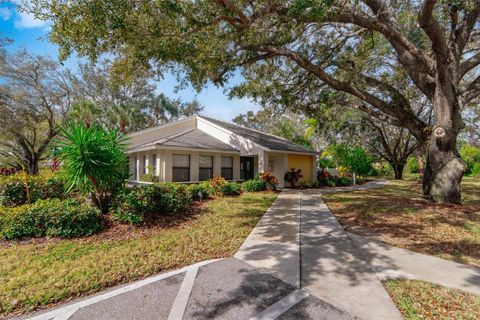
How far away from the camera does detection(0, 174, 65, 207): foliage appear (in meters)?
8.53

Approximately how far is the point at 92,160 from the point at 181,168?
26.9ft

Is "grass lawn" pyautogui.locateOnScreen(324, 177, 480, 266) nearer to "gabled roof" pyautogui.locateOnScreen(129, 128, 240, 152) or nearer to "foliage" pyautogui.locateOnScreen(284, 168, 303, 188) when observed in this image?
"foliage" pyautogui.locateOnScreen(284, 168, 303, 188)

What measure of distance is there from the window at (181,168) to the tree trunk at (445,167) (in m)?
12.5

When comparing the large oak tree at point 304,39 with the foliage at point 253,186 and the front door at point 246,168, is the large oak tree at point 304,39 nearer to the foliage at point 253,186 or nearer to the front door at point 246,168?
the foliage at point 253,186

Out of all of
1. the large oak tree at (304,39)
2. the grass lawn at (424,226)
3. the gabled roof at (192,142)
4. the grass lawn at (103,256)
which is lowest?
the grass lawn at (103,256)

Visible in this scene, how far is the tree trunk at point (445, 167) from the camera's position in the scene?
8.68 m

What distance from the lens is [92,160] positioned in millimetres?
6211

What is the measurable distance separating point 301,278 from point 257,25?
27.0ft

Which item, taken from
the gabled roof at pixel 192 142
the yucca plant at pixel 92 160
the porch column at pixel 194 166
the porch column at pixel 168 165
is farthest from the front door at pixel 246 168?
the yucca plant at pixel 92 160

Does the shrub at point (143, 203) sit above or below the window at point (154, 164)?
below

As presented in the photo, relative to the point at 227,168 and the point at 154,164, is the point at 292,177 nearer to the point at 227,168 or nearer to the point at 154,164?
the point at 227,168

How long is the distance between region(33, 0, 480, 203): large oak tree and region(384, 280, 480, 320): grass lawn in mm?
6164

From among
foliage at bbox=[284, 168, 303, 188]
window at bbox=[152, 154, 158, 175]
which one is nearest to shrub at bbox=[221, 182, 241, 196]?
window at bbox=[152, 154, 158, 175]

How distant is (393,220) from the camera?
7.12 m
